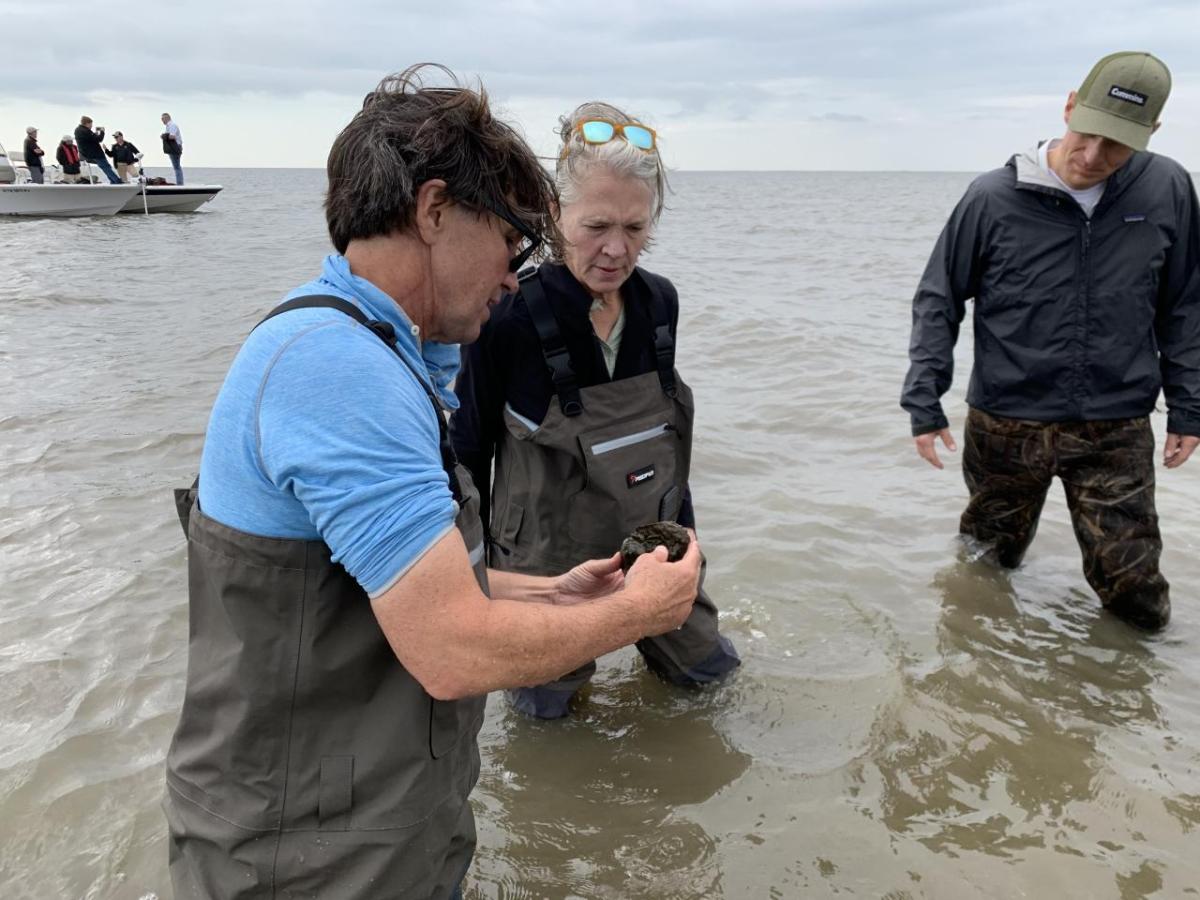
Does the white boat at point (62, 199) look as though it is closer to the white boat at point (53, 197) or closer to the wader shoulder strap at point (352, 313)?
the white boat at point (53, 197)

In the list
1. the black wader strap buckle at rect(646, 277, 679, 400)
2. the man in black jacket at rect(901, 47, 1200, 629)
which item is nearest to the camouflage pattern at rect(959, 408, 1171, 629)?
the man in black jacket at rect(901, 47, 1200, 629)

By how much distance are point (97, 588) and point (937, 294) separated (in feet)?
15.6

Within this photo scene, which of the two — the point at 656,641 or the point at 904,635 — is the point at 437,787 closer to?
the point at 656,641

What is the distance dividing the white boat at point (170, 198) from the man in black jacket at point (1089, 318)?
30.2m

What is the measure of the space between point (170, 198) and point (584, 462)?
32.8m

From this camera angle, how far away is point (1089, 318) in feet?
13.8

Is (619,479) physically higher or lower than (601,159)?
lower

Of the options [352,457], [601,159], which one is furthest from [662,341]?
[352,457]

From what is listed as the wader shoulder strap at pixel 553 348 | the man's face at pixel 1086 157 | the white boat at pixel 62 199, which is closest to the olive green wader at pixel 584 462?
the wader shoulder strap at pixel 553 348

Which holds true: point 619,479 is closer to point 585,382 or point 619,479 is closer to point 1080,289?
point 585,382

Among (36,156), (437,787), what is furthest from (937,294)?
(36,156)

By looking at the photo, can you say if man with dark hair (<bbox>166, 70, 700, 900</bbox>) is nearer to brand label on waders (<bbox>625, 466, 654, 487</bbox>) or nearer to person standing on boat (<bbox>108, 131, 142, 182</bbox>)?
brand label on waders (<bbox>625, 466, 654, 487</bbox>)

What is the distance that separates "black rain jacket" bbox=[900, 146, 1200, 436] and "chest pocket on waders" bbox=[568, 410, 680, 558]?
74.1 inches

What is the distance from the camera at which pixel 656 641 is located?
3861 millimetres
